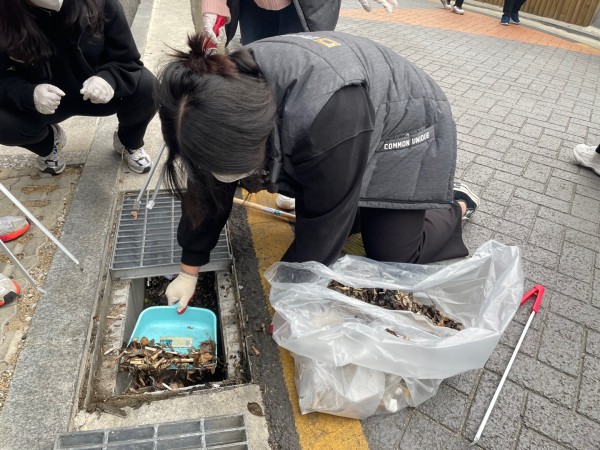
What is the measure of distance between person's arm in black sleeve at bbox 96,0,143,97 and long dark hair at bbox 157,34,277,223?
1.25 m

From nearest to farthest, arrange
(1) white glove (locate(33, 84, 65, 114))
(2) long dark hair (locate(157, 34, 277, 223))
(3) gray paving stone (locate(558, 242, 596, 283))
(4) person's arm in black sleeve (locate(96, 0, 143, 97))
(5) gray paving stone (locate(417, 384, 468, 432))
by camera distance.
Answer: (2) long dark hair (locate(157, 34, 277, 223))
(5) gray paving stone (locate(417, 384, 468, 432))
(1) white glove (locate(33, 84, 65, 114))
(4) person's arm in black sleeve (locate(96, 0, 143, 97))
(3) gray paving stone (locate(558, 242, 596, 283))

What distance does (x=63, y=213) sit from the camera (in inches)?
93.4

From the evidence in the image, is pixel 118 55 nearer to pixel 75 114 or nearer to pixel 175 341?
pixel 75 114

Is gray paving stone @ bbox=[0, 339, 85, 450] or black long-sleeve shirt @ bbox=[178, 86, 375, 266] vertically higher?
black long-sleeve shirt @ bbox=[178, 86, 375, 266]

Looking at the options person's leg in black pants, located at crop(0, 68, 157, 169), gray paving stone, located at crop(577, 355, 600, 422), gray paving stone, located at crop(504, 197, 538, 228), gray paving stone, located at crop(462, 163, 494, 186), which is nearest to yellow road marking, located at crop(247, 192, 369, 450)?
gray paving stone, located at crop(577, 355, 600, 422)

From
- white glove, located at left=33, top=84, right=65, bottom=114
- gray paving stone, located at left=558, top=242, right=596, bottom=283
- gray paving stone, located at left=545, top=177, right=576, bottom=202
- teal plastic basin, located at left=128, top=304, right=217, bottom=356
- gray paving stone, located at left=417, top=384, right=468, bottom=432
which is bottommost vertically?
teal plastic basin, located at left=128, top=304, right=217, bottom=356

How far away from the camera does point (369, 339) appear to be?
1.51 metres

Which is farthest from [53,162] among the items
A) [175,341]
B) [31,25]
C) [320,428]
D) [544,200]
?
[544,200]

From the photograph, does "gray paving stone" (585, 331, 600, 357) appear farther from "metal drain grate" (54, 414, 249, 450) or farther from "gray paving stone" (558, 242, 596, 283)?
"metal drain grate" (54, 414, 249, 450)

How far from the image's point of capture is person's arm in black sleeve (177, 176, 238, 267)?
171 cm

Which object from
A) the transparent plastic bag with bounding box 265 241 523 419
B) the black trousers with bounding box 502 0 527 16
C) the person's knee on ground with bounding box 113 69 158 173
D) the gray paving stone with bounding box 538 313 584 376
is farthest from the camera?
the black trousers with bounding box 502 0 527 16

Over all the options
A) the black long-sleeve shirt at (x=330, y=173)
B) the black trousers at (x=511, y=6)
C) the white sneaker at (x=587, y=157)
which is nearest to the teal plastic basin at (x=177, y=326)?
the black long-sleeve shirt at (x=330, y=173)

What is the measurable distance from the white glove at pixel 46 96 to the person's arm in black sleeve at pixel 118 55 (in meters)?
0.26

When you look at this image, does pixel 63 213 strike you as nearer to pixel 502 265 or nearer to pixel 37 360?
pixel 37 360
